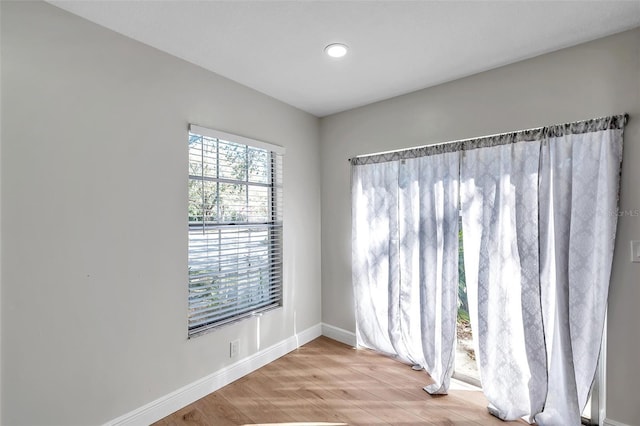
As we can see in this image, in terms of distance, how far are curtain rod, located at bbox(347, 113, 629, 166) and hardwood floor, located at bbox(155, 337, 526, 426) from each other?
1.87m

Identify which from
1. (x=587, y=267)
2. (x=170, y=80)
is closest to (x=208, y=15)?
(x=170, y=80)

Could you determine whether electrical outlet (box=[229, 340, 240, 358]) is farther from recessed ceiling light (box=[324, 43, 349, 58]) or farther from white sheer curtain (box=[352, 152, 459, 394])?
recessed ceiling light (box=[324, 43, 349, 58])

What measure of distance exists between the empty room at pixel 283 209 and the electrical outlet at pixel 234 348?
23mm

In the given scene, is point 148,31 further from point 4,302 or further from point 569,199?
point 569,199

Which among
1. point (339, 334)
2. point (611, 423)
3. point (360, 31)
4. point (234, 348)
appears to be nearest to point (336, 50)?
point (360, 31)

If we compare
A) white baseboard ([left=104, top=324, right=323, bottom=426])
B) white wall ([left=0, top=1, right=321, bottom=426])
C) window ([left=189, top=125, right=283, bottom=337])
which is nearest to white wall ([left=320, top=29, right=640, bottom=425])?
window ([left=189, top=125, right=283, bottom=337])

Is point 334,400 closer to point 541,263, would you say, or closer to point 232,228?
point 232,228

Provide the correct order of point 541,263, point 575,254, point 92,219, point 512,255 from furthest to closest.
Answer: point 512,255, point 541,263, point 575,254, point 92,219

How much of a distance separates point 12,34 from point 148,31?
622 mm

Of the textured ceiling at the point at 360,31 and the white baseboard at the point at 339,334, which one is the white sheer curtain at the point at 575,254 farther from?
the white baseboard at the point at 339,334

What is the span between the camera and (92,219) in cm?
175

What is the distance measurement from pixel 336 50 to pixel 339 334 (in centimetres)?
265

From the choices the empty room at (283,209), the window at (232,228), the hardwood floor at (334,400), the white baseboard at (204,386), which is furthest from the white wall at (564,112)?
the white baseboard at (204,386)

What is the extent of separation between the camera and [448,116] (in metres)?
2.47
